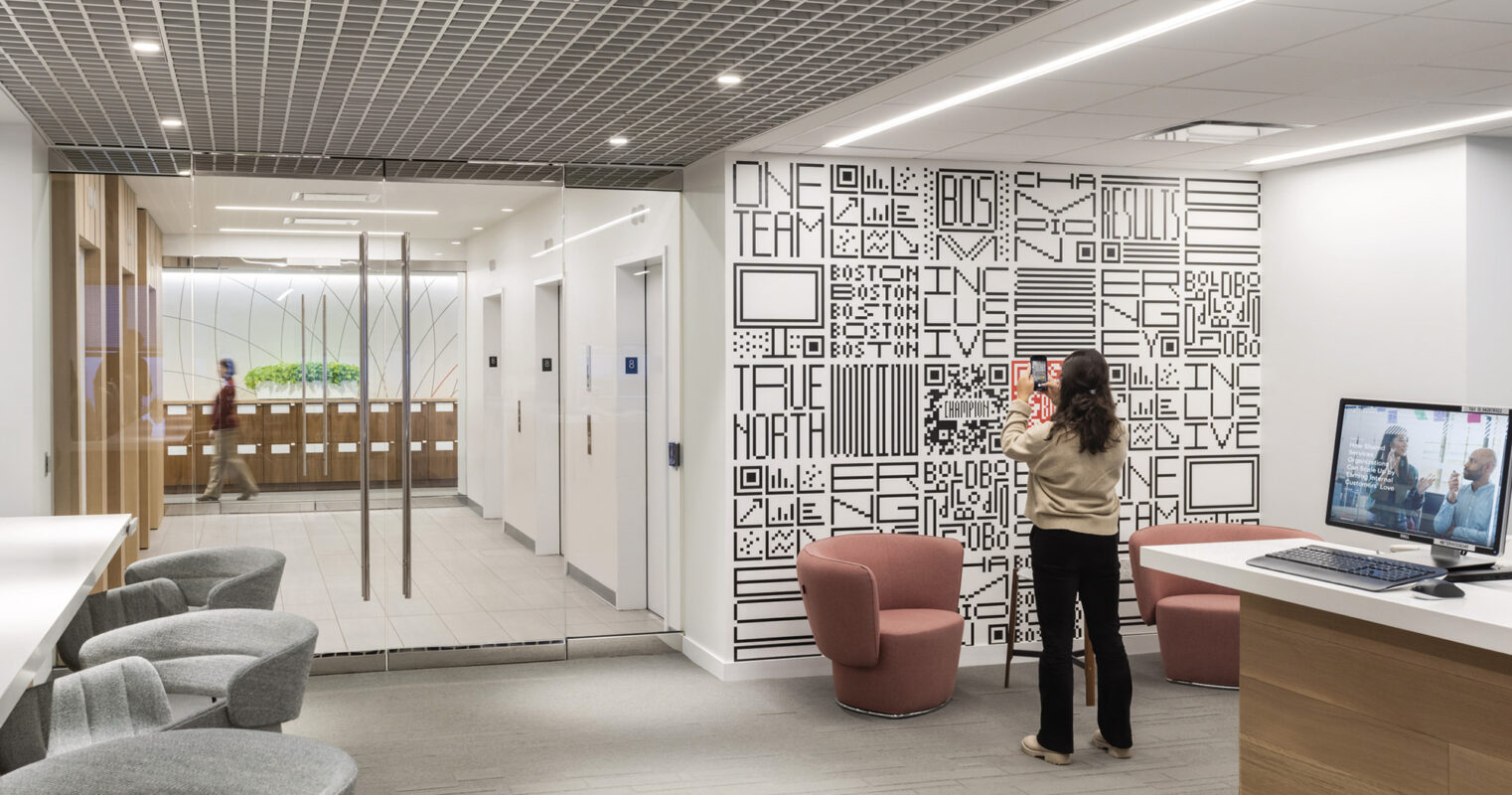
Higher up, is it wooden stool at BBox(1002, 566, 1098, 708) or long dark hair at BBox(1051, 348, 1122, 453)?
long dark hair at BBox(1051, 348, 1122, 453)

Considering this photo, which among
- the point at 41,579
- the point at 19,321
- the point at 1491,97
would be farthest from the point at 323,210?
the point at 1491,97

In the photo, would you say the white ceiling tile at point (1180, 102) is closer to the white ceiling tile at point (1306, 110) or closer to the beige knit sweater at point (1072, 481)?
the white ceiling tile at point (1306, 110)

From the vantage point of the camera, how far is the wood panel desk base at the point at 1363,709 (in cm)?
313

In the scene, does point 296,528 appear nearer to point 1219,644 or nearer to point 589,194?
point 589,194

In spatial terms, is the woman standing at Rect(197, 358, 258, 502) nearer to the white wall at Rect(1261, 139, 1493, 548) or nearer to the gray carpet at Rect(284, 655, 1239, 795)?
the gray carpet at Rect(284, 655, 1239, 795)

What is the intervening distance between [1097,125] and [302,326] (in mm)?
4254

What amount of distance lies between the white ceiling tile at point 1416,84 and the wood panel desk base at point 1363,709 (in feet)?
6.92

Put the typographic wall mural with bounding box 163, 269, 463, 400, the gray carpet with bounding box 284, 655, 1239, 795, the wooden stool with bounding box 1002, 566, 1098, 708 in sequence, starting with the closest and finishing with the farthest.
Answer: the gray carpet with bounding box 284, 655, 1239, 795 → the wooden stool with bounding box 1002, 566, 1098, 708 → the typographic wall mural with bounding box 163, 269, 463, 400

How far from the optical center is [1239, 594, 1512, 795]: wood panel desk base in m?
Answer: 3.13

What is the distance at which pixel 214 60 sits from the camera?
4.43 meters

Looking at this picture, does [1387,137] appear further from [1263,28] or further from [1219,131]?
[1263,28]

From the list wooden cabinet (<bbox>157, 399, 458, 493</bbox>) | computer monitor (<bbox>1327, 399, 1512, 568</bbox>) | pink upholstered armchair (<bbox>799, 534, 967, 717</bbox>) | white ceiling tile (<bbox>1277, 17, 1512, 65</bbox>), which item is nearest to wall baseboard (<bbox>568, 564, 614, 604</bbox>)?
wooden cabinet (<bbox>157, 399, 458, 493</bbox>)

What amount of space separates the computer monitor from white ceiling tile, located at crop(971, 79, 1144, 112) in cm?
155

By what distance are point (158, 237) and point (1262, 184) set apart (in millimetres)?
6059
